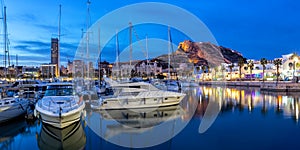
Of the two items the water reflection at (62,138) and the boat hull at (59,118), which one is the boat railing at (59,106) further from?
the water reflection at (62,138)

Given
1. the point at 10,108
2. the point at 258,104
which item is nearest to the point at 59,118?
the point at 10,108

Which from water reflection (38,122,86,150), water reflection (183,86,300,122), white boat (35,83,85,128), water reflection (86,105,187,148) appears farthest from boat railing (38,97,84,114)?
water reflection (183,86,300,122)

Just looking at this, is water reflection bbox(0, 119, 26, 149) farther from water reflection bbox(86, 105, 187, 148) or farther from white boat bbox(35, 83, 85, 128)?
water reflection bbox(86, 105, 187, 148)

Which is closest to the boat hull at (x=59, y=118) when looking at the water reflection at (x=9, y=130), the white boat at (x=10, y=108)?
the water reflection at (x=9, y=130)

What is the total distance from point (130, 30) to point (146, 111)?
21.2 meters

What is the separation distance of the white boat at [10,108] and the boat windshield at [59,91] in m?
2.61

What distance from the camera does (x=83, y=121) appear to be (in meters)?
17.6

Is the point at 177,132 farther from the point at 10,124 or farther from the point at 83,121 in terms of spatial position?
the point at 10,124

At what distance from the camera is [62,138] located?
12.9 meters

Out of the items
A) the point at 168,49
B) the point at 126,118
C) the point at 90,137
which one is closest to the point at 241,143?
the point at 90,137

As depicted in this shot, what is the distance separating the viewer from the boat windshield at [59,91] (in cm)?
1728

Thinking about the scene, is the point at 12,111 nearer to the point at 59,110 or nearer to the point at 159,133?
the point at 59,110

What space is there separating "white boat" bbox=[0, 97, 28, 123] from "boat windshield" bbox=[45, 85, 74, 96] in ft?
8.56

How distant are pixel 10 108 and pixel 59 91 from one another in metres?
3.65
